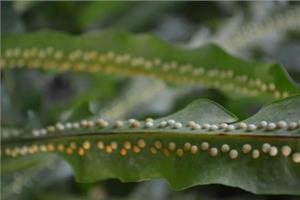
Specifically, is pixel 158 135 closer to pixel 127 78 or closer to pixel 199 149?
pixel 199 149

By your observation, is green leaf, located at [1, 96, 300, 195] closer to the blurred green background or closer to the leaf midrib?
the leaf midrib

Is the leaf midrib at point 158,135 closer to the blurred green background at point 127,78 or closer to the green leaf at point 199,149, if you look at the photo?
the green leaf at point 199,149

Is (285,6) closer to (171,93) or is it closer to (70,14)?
(171,93)

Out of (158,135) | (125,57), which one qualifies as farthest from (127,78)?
(158,135)

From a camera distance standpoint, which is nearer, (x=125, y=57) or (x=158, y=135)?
(x=158, y=135)

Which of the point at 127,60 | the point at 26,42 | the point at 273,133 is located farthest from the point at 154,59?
the point at 273,133
